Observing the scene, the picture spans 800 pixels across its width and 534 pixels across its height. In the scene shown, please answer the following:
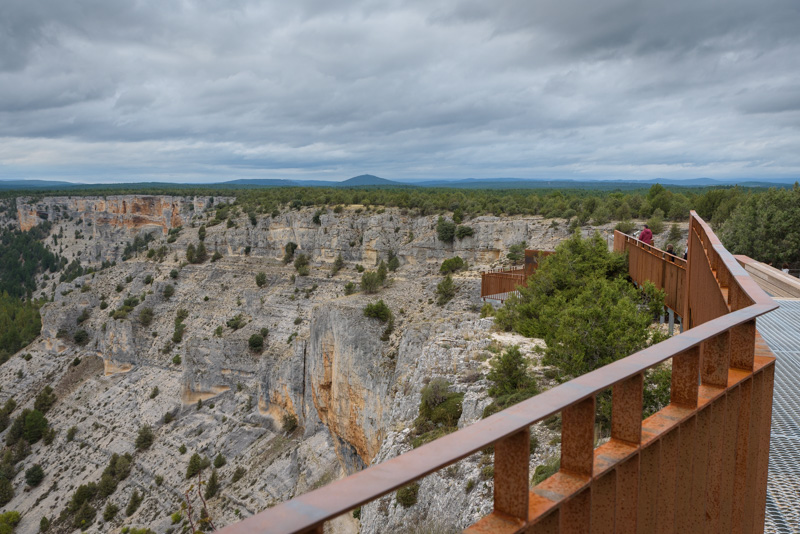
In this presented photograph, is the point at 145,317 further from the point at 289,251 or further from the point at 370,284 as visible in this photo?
the point at 370,284

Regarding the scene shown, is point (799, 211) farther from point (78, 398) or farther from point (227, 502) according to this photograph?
point (78, 398)

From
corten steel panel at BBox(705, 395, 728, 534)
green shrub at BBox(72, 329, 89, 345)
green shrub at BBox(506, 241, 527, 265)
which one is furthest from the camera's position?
green shrub at BBox(72, 329, 89, 345)

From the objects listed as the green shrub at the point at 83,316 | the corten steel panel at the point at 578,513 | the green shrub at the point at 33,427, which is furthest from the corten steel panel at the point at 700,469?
the green shrub at the point at 83,316

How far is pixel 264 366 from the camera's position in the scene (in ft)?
115

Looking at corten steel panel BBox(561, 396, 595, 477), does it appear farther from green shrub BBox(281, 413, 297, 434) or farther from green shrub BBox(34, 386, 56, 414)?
green shrub BBox(34, 386, 56, 414)

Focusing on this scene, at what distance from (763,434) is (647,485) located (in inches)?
51.9

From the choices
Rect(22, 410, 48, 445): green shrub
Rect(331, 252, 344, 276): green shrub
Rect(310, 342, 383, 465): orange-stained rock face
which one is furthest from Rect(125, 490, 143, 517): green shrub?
Rect(331, 252, 344, 276): green shrub

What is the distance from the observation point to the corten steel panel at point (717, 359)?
2732mm

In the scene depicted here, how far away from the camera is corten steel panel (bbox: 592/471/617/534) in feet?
6.92

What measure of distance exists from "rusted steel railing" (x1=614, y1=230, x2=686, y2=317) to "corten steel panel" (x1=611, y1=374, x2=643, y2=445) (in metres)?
6.17

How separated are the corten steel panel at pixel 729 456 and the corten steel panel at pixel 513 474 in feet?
5.44

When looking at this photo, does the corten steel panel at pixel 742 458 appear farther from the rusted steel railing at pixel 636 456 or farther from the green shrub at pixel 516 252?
A: the green shrub at pixel 516 252

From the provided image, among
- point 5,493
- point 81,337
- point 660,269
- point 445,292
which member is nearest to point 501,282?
point 445,292

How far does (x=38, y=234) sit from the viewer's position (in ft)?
323
